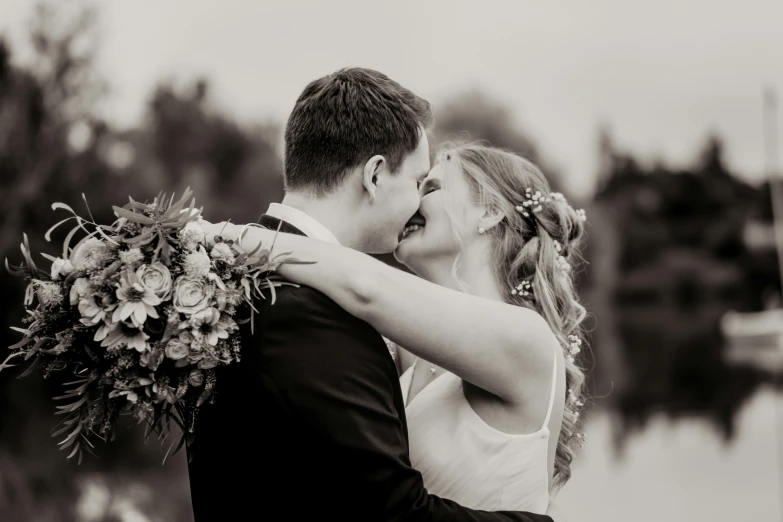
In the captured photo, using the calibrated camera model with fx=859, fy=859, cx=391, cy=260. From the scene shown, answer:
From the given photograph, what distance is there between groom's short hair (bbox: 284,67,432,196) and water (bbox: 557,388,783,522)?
9138 millimetres

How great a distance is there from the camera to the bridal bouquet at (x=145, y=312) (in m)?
2.41

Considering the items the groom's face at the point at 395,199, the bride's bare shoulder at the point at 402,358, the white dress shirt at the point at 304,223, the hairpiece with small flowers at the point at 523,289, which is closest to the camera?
the white dress shirt at the point at 304,223

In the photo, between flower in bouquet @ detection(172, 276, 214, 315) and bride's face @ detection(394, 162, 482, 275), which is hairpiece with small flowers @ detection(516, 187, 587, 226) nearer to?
bride's face @ detection(394, 162, 482, 275)

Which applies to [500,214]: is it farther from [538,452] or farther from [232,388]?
[232,388]

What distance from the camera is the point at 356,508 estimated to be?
96.5 inches

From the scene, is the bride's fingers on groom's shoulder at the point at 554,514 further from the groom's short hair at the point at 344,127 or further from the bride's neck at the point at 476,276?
the groom's short hair at the point at 344,127

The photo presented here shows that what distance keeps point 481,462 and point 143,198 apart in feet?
78.1

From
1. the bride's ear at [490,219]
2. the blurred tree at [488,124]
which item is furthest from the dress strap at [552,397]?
the blurred tree at [488,124]

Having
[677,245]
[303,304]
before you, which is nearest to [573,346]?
[303,304]

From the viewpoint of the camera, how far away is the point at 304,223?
9.47 feet

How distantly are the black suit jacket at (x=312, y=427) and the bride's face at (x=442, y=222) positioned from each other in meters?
1.48

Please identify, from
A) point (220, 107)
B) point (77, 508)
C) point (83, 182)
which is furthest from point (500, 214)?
point (220, 107)

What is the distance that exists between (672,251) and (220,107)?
41.5 meters

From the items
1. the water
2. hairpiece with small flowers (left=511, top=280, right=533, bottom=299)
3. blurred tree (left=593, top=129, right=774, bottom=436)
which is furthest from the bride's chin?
blurred tree (left=593, top=129, right=774, bottom=436)
